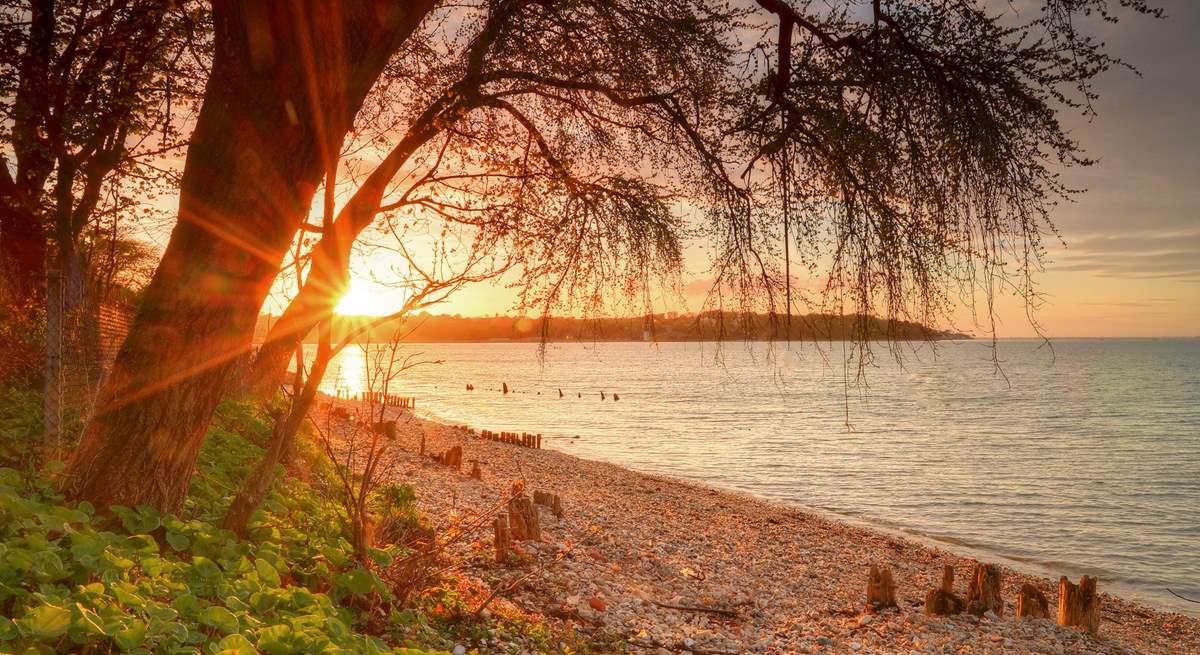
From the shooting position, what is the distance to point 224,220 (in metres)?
4.16

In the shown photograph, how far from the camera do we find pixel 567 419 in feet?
164

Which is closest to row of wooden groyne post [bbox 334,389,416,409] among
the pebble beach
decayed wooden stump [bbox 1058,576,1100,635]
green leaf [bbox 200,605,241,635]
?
the pebble beach

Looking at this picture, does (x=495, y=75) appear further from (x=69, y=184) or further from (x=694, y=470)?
(x=694, y=470)

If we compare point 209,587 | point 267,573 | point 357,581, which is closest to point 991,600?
point 357,581

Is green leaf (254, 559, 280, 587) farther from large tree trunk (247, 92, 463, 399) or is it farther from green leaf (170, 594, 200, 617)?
large tree trunk (247, 92, 463, 399)

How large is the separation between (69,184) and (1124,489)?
32832 mm

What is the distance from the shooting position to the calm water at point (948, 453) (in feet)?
60.8

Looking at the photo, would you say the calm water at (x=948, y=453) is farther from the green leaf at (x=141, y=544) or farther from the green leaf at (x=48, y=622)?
the green leaf at (x=48, y=622)

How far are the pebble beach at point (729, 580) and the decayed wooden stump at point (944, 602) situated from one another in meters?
0.16

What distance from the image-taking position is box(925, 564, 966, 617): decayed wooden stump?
10.0 m

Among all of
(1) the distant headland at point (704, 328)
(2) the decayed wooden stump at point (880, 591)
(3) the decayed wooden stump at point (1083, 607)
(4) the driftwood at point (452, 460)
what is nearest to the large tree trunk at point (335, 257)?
(1) the distant headland at point (704, 328)

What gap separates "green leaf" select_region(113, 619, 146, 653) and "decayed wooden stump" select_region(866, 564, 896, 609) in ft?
31.9

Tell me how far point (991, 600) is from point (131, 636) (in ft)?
36.3

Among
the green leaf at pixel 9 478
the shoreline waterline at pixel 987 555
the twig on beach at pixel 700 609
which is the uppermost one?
the green leaf at pixel 9 478
